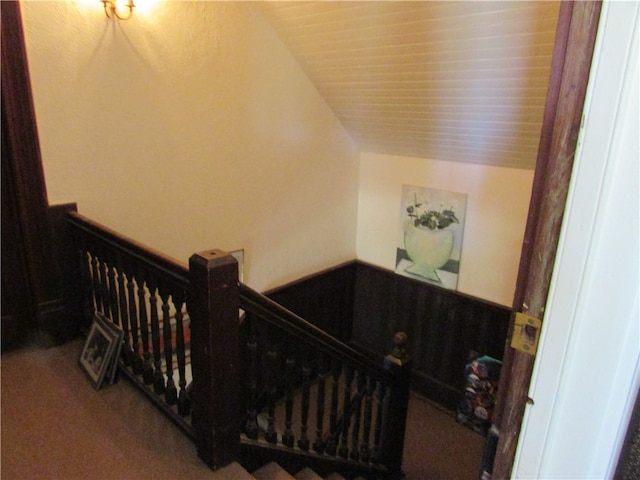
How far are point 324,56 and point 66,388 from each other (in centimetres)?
256

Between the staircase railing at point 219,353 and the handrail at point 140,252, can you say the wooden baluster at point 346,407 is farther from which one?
the handrail at point 140,252

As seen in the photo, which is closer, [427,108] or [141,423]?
[141,423]

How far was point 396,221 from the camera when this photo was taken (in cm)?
392

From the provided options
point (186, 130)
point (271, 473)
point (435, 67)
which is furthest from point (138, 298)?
point (435, 67)

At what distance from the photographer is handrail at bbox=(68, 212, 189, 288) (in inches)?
57.4

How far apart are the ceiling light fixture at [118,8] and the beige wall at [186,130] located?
0.11ft

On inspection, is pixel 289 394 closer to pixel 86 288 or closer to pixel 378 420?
pixel 378 420

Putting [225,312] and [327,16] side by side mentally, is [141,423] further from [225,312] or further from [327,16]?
[327,16]

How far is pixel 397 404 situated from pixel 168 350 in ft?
4.90

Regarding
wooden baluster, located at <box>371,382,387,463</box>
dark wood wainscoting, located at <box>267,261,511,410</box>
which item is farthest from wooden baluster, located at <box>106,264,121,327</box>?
dark wood wainscoting, located at <box>267,261,511,410</box>

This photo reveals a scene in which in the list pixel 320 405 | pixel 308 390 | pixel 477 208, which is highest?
pixel 477 208

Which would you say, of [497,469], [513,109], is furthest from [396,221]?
[497,469]

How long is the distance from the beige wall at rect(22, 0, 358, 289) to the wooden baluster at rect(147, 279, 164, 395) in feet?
2.94

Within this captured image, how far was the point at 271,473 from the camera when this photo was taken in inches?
65.7
